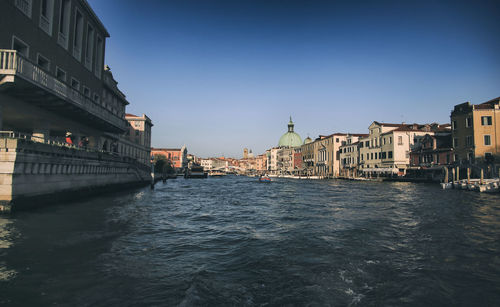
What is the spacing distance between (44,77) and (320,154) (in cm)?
7790

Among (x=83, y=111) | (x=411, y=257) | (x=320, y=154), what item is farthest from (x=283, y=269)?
(x=320, y=154)

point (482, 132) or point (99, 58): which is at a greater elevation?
point (99, 58)

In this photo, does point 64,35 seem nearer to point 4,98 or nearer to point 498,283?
point 4,98

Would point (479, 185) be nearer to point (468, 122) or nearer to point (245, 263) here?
point (468, 122)

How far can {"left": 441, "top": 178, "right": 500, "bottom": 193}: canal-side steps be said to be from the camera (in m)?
25.7

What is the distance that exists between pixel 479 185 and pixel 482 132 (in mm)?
12744

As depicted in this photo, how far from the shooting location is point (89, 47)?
1064 inches

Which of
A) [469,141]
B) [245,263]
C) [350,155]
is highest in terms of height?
[469,141]

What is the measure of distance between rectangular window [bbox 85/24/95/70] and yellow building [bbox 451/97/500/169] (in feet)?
155

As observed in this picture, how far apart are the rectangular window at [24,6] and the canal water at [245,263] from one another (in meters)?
13.4

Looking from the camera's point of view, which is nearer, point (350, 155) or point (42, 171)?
point (42, 171)

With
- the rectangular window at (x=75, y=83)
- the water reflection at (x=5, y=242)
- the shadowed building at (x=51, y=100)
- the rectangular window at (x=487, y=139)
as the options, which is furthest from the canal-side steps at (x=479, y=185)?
the rectangular window at (x=75, y=83)

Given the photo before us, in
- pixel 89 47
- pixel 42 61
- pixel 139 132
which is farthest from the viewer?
pixel 139 132

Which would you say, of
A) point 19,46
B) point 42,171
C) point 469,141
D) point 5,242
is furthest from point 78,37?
point 469,141
